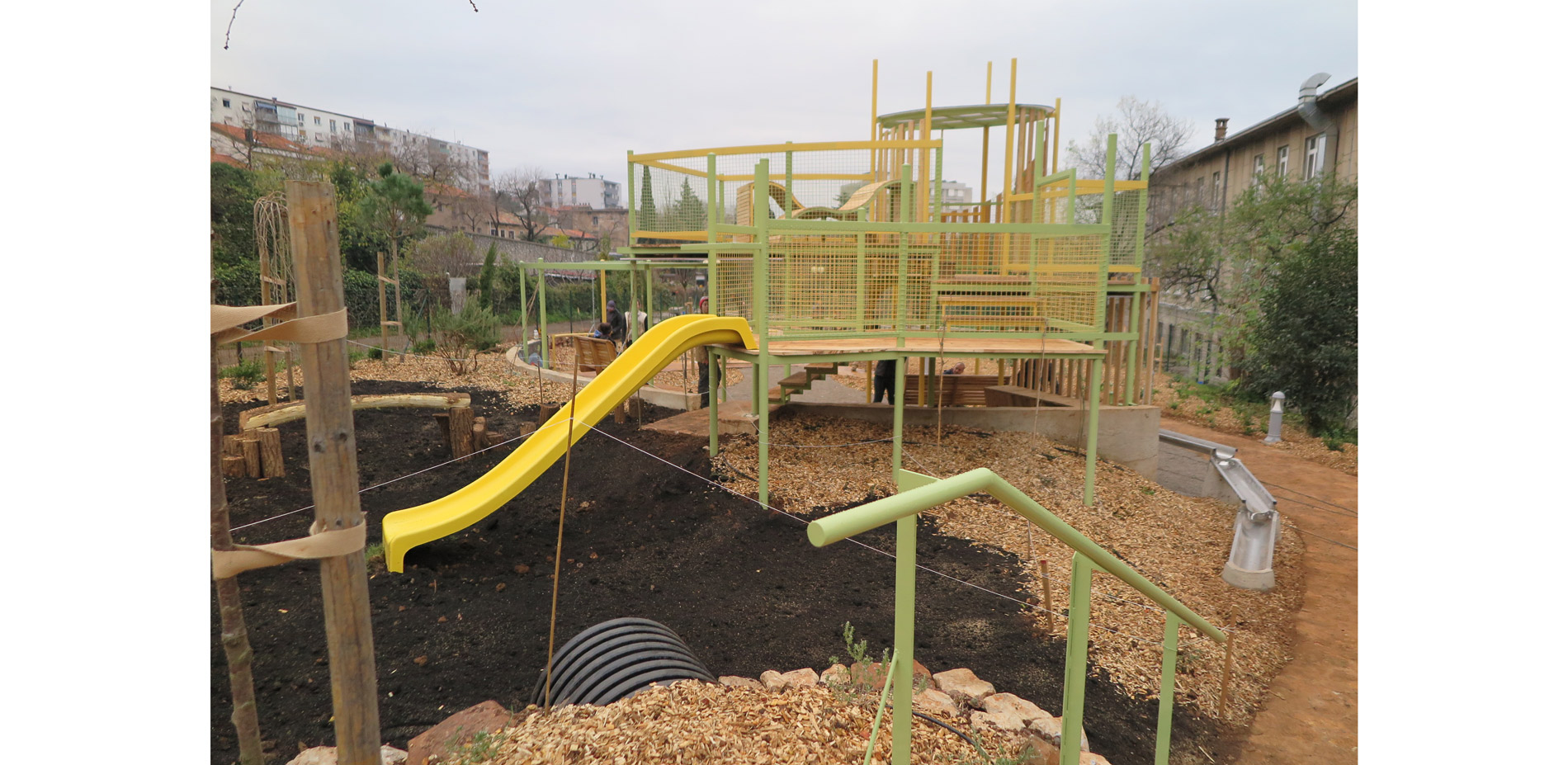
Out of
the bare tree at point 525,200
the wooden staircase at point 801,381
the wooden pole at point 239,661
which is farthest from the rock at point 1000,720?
the bare tree at point 525,200

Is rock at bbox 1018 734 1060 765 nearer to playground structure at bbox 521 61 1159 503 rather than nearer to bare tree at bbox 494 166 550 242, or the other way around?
playground structure at bbox 521 61 1159 503

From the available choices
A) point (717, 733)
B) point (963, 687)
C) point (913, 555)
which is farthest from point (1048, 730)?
point (913, 555)

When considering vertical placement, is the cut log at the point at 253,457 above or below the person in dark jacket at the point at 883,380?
below

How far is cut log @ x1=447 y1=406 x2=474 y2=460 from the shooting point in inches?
328

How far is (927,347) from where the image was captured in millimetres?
7852

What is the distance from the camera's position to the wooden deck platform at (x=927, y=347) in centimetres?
753

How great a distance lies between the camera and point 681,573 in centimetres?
572

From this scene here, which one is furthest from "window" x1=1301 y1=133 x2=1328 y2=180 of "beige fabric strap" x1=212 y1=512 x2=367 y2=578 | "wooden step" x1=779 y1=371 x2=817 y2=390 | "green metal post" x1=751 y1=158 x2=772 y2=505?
"beige fabric strap" x1=212 y1=512 x2=367 y2=578

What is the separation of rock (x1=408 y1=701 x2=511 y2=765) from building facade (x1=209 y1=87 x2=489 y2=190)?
24670 mm

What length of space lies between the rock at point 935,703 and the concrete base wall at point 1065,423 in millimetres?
6589

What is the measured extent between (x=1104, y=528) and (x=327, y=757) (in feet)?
21.9

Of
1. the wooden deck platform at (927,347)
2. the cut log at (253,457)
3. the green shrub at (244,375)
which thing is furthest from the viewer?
the green shrub at (244,375)

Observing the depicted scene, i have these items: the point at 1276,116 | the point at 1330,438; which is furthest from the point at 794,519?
the point at 1276,116

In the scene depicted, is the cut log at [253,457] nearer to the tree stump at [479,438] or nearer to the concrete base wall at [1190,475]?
the tree stump at [479,438]
